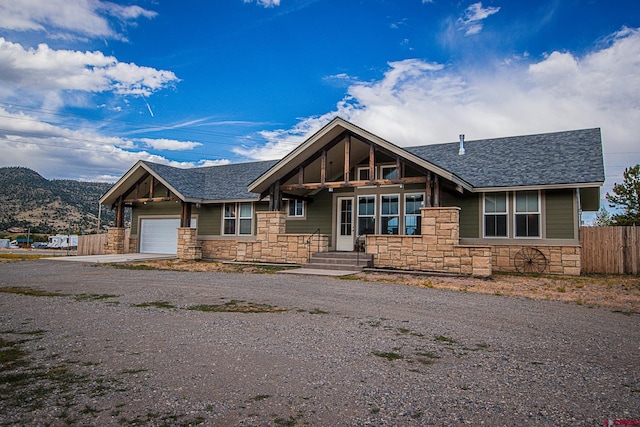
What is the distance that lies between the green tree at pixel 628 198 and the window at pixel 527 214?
13282mm

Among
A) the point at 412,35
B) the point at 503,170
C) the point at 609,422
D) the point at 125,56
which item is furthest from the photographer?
Result: the point at 125,56

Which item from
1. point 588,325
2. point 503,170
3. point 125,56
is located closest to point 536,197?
point 503,170

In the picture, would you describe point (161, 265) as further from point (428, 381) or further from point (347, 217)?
point (428, 381)

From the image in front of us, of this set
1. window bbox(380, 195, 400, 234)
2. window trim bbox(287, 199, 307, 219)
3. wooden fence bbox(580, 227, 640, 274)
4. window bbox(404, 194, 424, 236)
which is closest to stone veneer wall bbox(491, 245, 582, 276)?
wooden fence bbox(580, 227, 640, 274)

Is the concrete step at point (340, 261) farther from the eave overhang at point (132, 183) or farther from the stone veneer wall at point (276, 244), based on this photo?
the eave overhang at point (132, 183)

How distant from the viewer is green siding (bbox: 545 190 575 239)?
550 inches

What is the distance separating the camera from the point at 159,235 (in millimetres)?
22672

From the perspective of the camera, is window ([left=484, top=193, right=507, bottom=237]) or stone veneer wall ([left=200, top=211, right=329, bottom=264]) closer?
window ([left=484, top=193, right=507, bottom=237])

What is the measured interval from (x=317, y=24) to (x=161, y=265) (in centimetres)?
1160

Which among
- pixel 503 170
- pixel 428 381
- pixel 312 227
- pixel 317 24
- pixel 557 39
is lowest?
pixel 428 381

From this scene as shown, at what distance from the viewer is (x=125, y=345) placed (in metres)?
4.95

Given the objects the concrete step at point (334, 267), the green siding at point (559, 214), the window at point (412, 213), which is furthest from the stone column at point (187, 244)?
the green siding at point (559, 214)

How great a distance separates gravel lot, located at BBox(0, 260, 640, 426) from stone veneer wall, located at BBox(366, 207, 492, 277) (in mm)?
4247

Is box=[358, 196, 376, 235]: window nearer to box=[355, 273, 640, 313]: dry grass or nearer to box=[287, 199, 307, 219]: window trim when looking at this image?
box=[287, 199, 307, 219]: window trim
